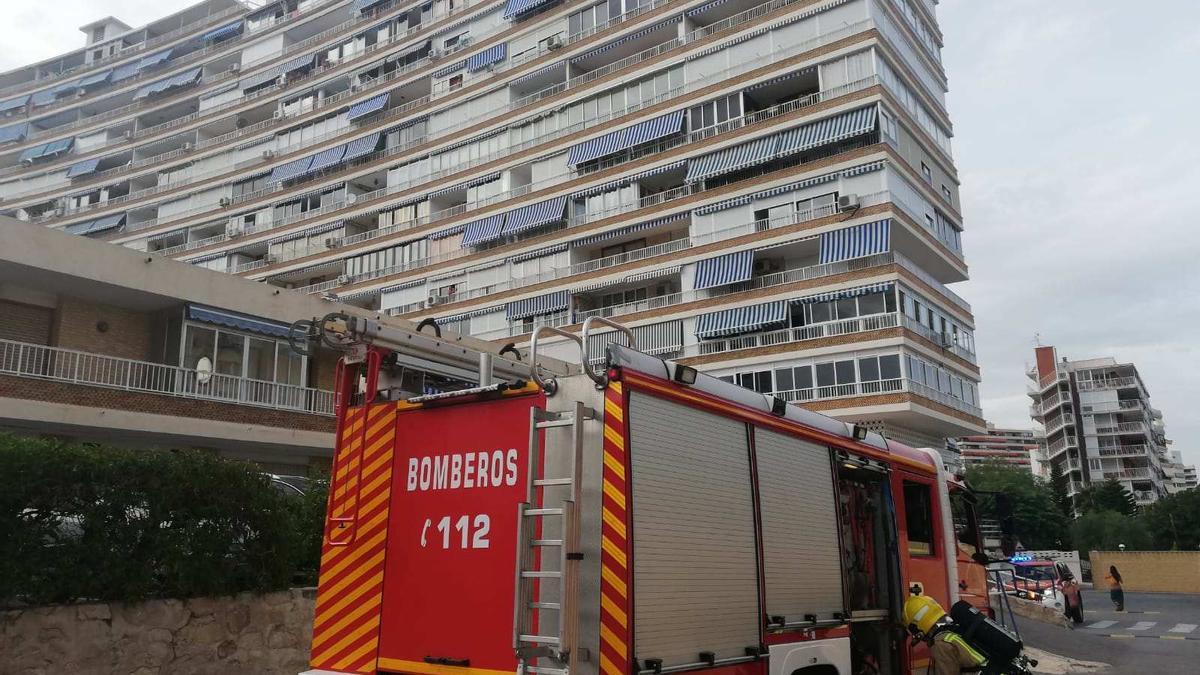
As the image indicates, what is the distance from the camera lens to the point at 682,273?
126 feet

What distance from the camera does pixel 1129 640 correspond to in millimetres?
18531

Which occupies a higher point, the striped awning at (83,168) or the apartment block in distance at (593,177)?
the striped awning at (83,168)

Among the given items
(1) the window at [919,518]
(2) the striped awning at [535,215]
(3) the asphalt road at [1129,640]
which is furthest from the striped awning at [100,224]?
(1) the window at [919,518]

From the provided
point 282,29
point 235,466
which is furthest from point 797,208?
point 282,29

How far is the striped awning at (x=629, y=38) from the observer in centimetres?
4076

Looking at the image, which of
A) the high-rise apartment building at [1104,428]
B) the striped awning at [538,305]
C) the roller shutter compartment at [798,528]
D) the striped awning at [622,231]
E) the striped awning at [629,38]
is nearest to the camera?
the roller shutter compartment at [798,528]

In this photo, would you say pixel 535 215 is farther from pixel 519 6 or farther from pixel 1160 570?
pixel 1160 570

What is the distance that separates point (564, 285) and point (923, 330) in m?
16.7

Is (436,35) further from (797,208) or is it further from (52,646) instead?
(52,646)

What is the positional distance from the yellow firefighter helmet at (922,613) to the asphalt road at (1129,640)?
357 inches

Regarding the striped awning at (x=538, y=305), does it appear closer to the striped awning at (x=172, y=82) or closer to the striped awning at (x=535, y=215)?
the striped awning at (x=535, y=215)

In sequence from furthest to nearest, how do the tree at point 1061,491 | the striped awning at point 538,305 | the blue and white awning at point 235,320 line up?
the tree at point 1061,491 → the striped awning at point 538,305 → the blue and white awning at point 235,320

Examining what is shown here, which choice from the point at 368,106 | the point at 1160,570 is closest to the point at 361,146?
the point at 368,106

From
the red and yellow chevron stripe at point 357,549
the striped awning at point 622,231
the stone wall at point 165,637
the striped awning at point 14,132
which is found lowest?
the stone wall at point 165,637
